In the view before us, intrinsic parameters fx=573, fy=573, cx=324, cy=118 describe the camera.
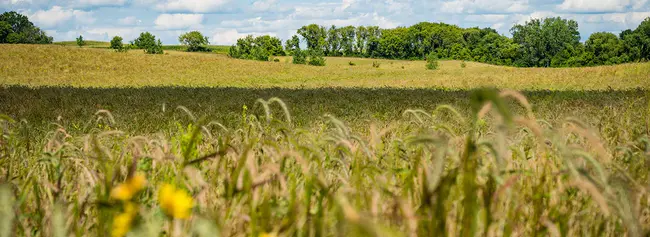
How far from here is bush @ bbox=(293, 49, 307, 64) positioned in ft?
304

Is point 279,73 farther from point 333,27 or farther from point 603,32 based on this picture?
point 333,27

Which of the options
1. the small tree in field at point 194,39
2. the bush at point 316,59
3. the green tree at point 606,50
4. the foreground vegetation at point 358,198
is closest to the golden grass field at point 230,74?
the foreground vegetation at point 358,198

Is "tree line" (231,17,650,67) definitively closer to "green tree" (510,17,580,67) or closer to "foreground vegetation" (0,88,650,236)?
"green tree" (510,17,580,67)

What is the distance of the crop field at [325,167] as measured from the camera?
1191 mm

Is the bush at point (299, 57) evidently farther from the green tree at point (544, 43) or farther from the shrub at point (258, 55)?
the green tree at point (544, 43)

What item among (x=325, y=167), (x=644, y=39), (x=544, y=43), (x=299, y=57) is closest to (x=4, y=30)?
(x=299, y=57)

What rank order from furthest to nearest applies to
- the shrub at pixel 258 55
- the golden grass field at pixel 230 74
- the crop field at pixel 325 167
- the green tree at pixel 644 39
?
1. the shrub at pixel 258 55
2. the green tree at pixel 644 39
3. the golden grass field at pixel 230 74
4. the crop field at pixel 325 167

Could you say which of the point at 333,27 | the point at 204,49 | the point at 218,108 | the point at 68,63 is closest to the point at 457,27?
the point at 333,27

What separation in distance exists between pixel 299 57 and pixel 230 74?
148 ft

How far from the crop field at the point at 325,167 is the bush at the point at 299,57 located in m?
80.2

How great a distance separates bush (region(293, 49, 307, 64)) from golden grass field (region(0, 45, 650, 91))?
32.8 meters

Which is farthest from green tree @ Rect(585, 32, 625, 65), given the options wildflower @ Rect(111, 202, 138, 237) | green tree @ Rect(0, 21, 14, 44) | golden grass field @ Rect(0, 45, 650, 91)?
wildflower @ Rect(111, 202, 138, 237)

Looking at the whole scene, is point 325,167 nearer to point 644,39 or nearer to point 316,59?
point 316,59

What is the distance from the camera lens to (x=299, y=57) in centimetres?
9325
